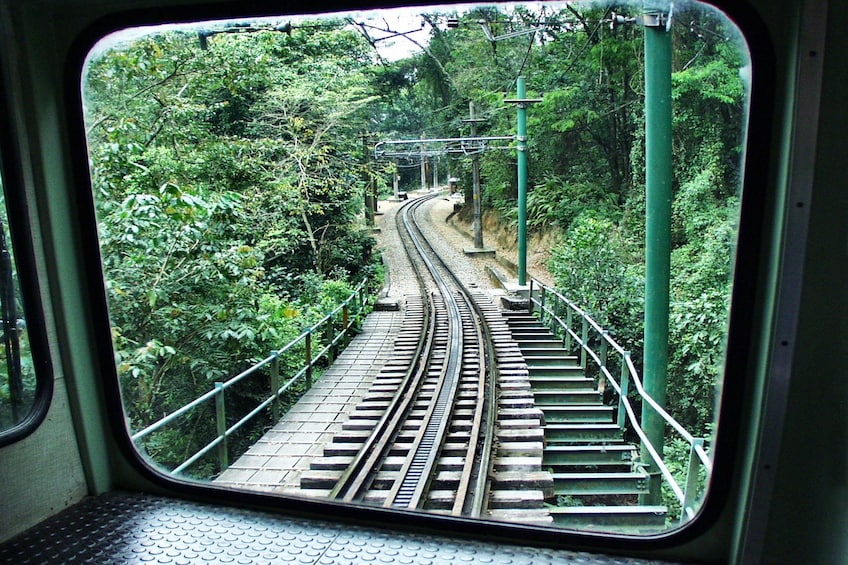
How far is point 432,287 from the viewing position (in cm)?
1684

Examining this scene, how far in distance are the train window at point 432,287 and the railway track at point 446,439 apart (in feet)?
0.10

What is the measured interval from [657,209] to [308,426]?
4027 mm

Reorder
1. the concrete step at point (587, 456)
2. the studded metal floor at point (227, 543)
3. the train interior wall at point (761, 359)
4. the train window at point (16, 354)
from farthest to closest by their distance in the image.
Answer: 1. the concrete step at point (587, 456)
2. the train window at point (16, 354)
3. the studded metal floor at point (227, 543)
4. the train interior wall at point (761, 359)

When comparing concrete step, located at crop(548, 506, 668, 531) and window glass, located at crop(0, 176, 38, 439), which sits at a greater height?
window glass, located at crop(0, 176, 38, 439)

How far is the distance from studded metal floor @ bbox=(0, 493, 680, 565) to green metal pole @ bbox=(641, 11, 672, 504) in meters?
2.88

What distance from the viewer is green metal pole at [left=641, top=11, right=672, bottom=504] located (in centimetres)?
444

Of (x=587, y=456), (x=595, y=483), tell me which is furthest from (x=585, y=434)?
(x=595, y=483)

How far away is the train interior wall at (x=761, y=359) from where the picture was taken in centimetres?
141

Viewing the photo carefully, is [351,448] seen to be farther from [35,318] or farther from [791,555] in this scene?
[791,555]

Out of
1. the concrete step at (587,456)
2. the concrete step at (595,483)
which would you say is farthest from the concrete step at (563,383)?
the concrete step at (595,483)

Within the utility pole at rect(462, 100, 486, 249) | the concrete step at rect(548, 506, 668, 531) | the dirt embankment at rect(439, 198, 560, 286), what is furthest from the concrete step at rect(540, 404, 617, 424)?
the utility pole at rect(462, 100, 486, 249)

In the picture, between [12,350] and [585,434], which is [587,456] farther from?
[12,350]

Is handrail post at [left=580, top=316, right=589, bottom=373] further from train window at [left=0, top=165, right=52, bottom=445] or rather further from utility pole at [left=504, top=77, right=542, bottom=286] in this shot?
utility pole at [left=504, top=77, right=542, bottom=286]

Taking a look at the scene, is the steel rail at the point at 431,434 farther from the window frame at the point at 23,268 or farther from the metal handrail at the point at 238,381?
the window frame at the point at 23,268
